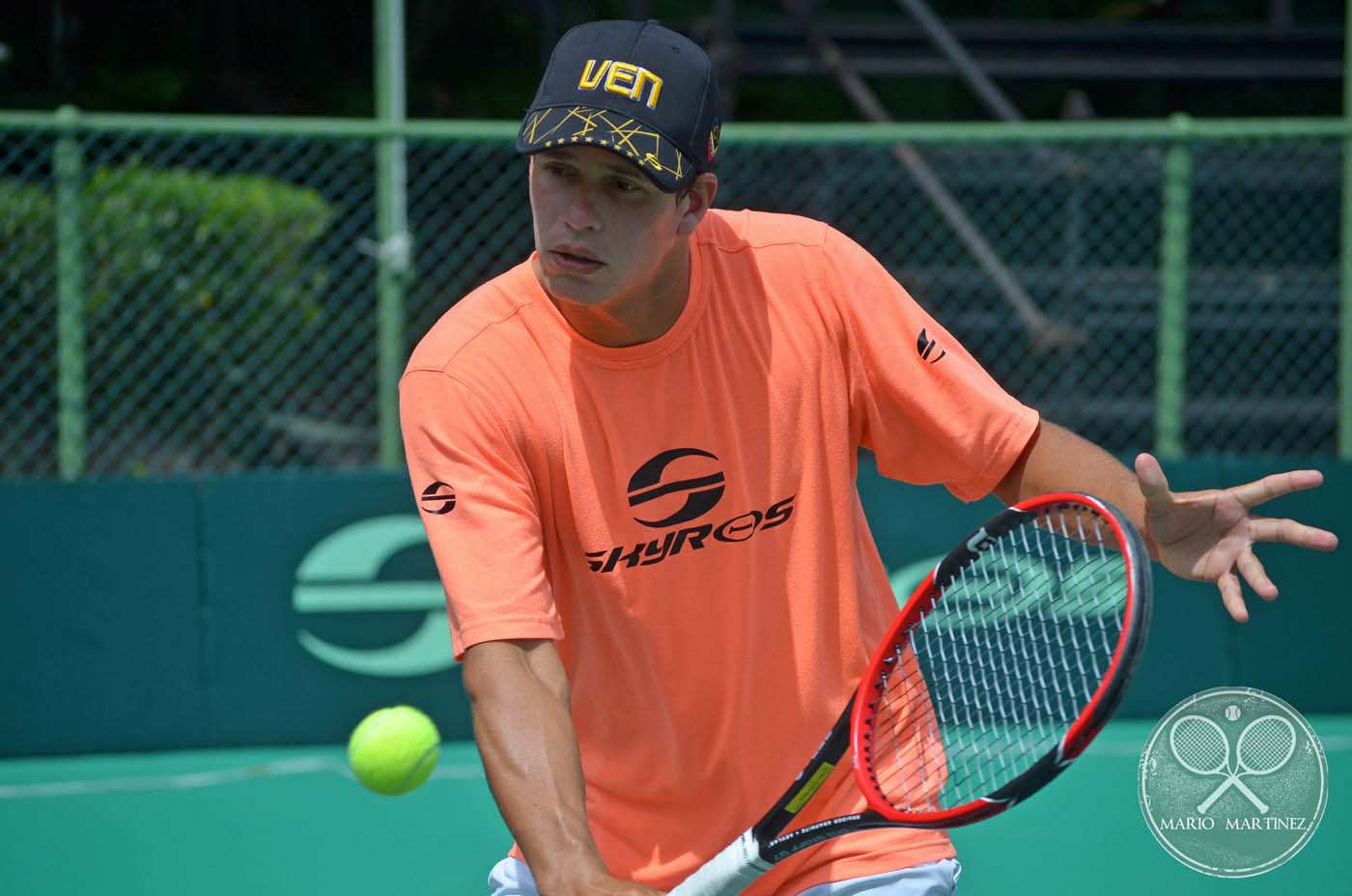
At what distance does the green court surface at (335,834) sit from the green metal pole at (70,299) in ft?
4.28

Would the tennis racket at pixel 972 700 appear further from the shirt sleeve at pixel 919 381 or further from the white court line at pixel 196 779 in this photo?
the white court line at pixel 196 779

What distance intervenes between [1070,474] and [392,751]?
2.40 m

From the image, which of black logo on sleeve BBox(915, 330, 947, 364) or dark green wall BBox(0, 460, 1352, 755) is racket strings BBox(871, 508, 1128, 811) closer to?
black logo on sleeve BBox(915, 330, 947, 364)

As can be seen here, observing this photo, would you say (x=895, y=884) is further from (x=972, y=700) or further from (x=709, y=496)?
(x=709, y=496)

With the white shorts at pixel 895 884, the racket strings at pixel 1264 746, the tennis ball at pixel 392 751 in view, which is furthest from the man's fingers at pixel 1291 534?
the tennis ball at pixel 392 751

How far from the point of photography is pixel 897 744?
8.78ft

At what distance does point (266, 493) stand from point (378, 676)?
89cm

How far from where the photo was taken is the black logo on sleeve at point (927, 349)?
2758 mm

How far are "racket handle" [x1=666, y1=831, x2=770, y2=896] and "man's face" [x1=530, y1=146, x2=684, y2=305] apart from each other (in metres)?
0.89

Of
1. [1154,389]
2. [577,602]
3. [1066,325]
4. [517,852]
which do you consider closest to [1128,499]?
[577,602]

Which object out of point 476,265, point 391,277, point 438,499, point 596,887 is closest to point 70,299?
point 391,277

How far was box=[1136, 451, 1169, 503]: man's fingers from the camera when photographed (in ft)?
7.72

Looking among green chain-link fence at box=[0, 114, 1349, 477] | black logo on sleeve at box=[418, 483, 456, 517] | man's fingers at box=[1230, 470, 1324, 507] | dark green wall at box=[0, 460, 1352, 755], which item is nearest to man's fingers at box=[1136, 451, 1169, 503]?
man's fingers at box=[1230, 470, 1324, 507]

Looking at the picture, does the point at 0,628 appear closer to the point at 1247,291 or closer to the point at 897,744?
the point at 897,744
